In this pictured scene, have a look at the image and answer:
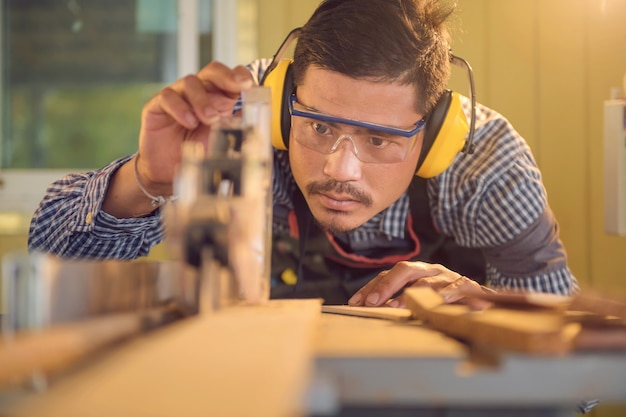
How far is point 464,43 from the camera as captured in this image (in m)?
3.67

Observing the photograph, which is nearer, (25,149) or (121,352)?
(121,352)

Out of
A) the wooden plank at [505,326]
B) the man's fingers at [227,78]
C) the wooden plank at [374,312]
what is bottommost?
the wooden plank at [374,312]

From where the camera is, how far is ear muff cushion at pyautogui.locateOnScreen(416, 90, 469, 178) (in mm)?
2086

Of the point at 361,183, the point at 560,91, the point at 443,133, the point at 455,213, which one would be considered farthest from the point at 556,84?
the point at 361,183

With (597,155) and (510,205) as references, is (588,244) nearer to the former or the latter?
(597,155)

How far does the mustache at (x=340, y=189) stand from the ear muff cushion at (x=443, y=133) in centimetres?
20

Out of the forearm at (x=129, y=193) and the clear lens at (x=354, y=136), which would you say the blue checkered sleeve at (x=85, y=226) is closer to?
the forearm at (x=129, y=193)

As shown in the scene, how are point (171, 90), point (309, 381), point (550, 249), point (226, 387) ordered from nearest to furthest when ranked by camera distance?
point (226, 387) < point (309, 381) < point (171, 90) < point (550, 249)

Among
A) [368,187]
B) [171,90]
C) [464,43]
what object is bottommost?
[368,187]

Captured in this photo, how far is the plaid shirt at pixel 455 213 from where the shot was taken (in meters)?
2.22

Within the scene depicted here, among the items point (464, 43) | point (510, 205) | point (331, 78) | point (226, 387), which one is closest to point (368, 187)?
point (331, 78)

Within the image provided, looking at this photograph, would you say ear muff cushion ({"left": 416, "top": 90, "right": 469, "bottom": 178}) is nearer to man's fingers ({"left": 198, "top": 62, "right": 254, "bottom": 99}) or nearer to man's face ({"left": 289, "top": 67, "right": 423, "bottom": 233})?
man's face ({"left": 289, "top": 67, "right": 423, "bottom": 233})

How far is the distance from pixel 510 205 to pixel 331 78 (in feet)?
2.36

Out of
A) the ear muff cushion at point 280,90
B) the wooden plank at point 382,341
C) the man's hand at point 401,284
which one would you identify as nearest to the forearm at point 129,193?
the ear muff cushion at point 280,90
